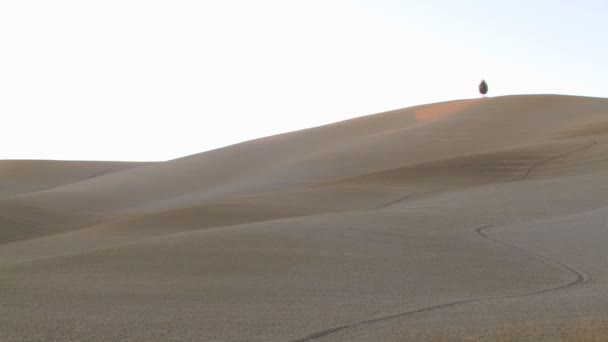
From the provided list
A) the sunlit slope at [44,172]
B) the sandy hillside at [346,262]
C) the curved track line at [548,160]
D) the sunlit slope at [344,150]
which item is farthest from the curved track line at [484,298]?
the sunlit slope at [44,172]

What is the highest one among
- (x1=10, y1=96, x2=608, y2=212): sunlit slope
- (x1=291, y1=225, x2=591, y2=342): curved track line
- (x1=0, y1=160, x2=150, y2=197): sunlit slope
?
(x1=0, y1=160, x2=150, y2=197): sunlit slope

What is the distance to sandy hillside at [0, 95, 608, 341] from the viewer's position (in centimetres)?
727

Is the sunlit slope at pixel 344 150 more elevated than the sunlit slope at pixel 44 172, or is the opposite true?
the sunlit slope at pixel 44 172

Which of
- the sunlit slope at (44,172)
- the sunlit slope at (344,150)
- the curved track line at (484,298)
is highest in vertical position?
the sunlit slope at (44,172)

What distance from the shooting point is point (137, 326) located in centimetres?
716

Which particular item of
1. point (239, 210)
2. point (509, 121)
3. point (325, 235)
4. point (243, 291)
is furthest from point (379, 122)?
point (243, 291)

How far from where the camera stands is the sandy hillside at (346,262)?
7270 mm

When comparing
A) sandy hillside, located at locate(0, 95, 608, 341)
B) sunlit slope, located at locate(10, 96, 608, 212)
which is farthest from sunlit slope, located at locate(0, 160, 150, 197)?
sandy hillside, located at locate(0, 95, 608, 341)

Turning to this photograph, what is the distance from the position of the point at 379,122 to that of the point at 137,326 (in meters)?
43.0

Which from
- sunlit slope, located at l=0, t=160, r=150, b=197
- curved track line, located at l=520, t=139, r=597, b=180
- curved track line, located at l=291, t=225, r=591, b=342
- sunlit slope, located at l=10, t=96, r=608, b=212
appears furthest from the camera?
sunlit slope, located at l=0, t=160, r=150, b=197

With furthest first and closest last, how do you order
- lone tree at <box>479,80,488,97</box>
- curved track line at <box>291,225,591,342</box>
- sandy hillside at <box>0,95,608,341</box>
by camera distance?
1. lone tree at <box>479,80,488,97</box>
2. sandy hillside at <box>0,95,608,341</box>
3. curved track line at <box>291,225,591,342</box>

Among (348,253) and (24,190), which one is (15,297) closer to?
(348,253)

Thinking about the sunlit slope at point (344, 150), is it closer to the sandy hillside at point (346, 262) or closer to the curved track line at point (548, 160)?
the curved track line at point (548, 160)

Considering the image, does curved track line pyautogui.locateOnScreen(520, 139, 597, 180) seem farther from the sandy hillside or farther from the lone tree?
the lone tree
